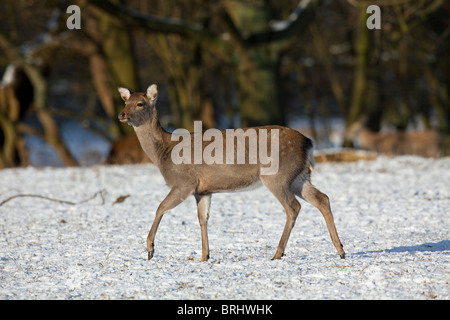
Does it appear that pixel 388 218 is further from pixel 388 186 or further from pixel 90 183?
pixel 90 183

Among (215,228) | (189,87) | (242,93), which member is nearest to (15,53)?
(189,87)

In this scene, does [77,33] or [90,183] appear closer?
[90,183]

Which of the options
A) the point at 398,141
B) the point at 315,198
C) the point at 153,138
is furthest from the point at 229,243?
the point at 398,141

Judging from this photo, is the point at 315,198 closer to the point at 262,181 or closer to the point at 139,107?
the point at 262,181

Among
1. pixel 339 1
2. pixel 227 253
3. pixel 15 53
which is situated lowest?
pixel 227 253

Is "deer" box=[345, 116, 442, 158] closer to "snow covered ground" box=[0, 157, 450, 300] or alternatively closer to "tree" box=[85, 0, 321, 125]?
"tree" box=[85, 0, 321, 125]

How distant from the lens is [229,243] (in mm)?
7781

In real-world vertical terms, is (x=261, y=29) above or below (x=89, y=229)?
above

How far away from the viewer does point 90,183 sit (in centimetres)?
1264

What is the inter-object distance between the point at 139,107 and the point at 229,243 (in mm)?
1765

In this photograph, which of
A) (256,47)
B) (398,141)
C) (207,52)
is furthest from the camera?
(207,52)

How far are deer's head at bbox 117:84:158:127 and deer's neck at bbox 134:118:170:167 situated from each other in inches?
2.8

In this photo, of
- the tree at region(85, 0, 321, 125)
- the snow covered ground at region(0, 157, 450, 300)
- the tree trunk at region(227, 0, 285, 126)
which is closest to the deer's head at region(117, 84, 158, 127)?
the snow covered ground at region(0, 157, 450, 300)

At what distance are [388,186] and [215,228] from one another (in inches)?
158
